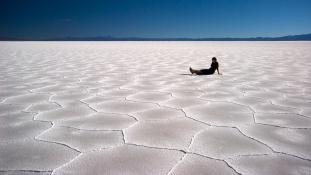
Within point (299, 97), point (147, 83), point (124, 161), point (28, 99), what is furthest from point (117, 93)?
point (299, 97)

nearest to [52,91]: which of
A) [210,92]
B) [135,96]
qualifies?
[135,96]

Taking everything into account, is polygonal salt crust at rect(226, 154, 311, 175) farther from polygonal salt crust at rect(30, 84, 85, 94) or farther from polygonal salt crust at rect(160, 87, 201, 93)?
polygonal salt crust at rect(30, 84, 85, 94)

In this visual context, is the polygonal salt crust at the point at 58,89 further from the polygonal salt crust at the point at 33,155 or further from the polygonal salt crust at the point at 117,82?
the polygonal salt crust at the point at 33,155

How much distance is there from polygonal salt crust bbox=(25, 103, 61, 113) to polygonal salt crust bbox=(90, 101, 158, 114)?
1.15 ft

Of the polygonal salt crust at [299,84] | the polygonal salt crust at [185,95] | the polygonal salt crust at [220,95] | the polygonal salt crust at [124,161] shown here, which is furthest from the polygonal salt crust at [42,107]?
the polygonal salt crust at [299,84]

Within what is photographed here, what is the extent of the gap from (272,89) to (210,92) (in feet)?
2.71

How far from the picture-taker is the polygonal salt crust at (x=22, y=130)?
1.57 m

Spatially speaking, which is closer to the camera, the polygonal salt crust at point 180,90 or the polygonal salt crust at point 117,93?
the polygonal salt crust at point 117,93

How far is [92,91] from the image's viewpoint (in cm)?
293

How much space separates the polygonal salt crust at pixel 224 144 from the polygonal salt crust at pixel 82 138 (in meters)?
0.50

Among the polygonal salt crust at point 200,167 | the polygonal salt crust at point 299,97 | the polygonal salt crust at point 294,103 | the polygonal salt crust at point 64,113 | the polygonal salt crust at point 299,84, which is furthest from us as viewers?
the polygonal salt crust at point 299,84

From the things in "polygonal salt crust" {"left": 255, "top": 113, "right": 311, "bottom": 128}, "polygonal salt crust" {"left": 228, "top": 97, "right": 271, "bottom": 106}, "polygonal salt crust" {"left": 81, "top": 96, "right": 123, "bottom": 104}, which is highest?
"polygonal salt crust" {"left": 255, "top": 113, "right": 311, "bottom": 128}

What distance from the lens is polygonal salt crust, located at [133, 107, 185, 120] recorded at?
1960 millimetres

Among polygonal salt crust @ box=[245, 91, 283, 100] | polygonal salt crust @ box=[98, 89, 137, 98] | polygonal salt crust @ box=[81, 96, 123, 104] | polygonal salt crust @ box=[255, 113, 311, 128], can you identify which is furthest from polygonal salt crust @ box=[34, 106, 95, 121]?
polygonal salt crust @ box=[245, 91, 283, 100]
